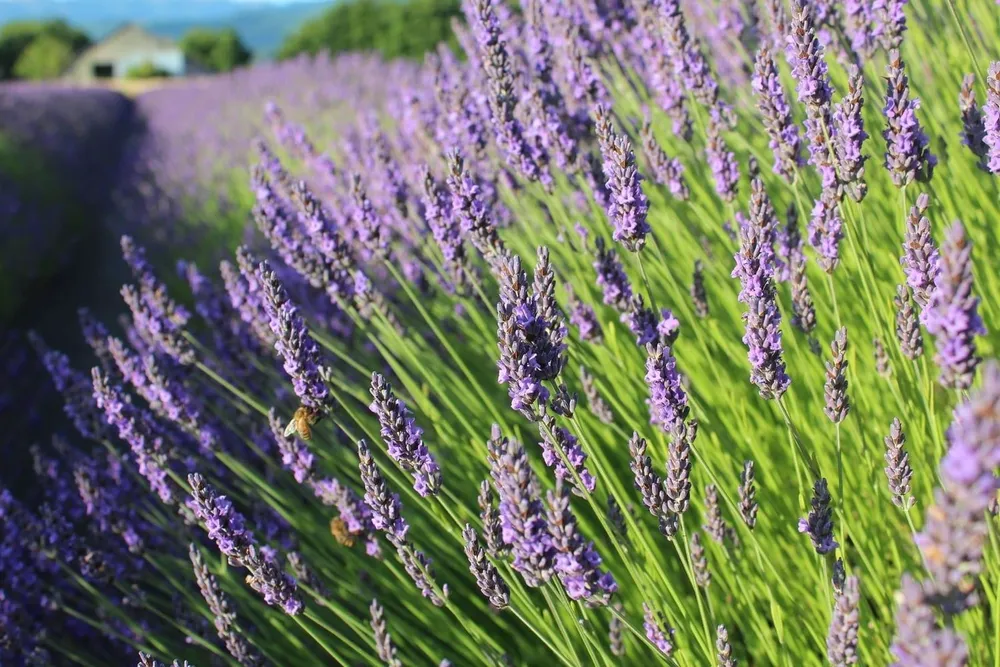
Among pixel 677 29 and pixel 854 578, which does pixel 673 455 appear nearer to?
pixel 854 578

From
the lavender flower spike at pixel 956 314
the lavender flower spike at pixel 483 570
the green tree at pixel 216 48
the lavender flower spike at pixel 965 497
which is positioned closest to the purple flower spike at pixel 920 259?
the lavender flower spike at pixel 956 314

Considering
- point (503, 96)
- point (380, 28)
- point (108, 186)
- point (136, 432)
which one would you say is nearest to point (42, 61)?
point (380, 28)

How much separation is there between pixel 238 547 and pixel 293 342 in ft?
1.36

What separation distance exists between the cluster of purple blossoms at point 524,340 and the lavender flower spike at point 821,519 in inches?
18.6

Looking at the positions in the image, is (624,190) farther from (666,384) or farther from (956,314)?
(956,314)

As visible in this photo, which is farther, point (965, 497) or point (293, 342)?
point (293, 342)

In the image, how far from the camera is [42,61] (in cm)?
3903

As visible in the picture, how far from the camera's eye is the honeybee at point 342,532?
2.07 m

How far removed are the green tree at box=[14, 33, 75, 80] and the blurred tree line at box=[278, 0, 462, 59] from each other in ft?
62.1

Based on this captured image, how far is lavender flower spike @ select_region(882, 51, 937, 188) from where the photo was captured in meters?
1.49

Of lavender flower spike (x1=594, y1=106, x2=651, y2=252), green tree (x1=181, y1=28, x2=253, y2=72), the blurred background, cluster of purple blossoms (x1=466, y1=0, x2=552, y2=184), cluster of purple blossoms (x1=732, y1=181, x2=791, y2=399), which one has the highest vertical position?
green tree (x1=181, y1=28, x2=253, y2=72)

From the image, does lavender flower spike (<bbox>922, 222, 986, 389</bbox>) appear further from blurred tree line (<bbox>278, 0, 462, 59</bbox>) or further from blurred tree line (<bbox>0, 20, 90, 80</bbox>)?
blurred tree line (<bbox>0, 20, 90, 80</bbox>)

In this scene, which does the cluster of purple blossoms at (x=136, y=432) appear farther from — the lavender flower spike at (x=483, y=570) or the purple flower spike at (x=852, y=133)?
the purple flower spike at (x=852, y=133)

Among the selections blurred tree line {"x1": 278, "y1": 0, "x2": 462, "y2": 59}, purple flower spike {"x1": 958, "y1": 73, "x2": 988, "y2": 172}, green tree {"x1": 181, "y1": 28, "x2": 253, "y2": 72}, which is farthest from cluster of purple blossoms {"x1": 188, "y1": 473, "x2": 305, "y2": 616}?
green tree {"x1": 181, "y1": 28, "x2": 253, "y2": 72}
